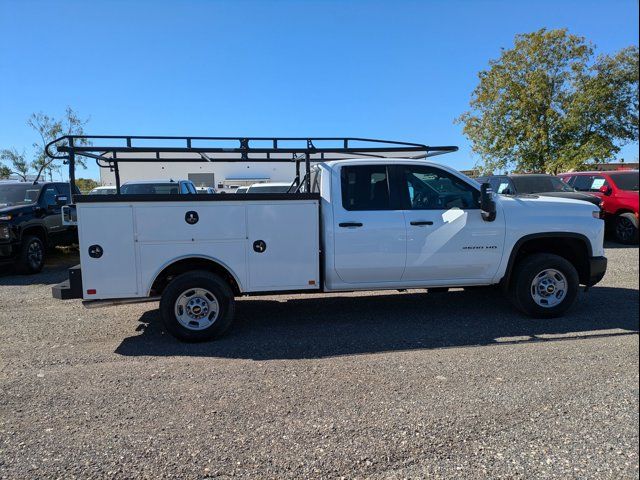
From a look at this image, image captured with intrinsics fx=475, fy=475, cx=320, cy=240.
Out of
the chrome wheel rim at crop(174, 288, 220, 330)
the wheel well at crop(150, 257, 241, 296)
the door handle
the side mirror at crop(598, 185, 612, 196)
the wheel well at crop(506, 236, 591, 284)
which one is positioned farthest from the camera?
the side mirror at crop(598, 185, 612, 196)

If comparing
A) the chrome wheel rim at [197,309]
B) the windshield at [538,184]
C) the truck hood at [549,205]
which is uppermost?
the windshield at [538,184]

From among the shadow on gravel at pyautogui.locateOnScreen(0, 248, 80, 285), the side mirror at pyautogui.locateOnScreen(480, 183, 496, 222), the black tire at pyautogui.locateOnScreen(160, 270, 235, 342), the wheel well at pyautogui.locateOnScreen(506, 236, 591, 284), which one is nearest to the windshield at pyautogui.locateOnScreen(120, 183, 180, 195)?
the shadow on gravel at pyautogui.locateOnScreen(0, 248, 80, 285)

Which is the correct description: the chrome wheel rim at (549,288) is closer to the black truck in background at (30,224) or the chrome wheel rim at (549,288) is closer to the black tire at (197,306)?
the black tire at (197,306)

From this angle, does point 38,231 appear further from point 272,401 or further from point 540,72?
point 540,72

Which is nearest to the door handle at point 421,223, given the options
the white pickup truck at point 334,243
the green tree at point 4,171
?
the white pickup truck at point 334,243

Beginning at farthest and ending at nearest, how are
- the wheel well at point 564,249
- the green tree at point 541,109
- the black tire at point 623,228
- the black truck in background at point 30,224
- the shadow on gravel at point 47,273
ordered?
the green tree at point 541,109 < the black tire at point 623,228 < the black truck in background at point 30,224 < the shadow on gravel at point 47,273 < the wheel well at point 564,249

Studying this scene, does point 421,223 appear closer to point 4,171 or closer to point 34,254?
point 34,254

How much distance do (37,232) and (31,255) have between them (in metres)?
0.60

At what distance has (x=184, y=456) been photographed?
2.98m

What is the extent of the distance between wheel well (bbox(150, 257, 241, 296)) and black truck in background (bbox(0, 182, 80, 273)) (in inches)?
164

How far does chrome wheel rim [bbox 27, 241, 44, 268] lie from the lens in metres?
9.52

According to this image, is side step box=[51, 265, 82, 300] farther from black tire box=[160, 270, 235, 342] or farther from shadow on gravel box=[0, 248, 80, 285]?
shadow on gravel box=[0, 248, 80, 285]

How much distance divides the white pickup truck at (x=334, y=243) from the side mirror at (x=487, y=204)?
0.05 ft

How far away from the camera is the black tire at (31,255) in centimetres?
936
